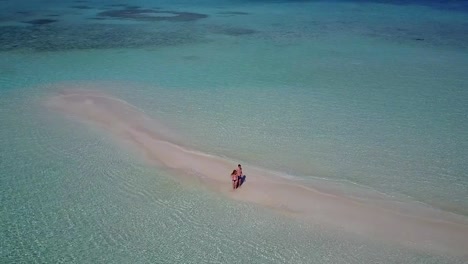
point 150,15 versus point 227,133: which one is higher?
point 150,15

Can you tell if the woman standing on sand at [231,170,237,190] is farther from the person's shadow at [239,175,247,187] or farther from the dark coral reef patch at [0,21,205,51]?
the dark coral reef patch at [0,21,205,51]

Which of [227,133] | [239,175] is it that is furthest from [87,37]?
[239,175]

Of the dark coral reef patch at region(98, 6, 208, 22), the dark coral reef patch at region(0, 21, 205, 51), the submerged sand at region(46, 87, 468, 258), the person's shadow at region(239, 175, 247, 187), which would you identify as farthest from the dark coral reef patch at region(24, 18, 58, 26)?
the person's shadow at region(239, 175, 247, 187)

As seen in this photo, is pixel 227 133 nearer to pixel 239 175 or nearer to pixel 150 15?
pixel 239 175

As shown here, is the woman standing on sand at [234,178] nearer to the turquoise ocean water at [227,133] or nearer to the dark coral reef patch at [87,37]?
the turquoise ocean water at [227,133]

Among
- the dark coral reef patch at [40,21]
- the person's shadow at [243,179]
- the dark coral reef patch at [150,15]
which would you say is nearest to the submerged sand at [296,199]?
the person's shadow at [243,179]
